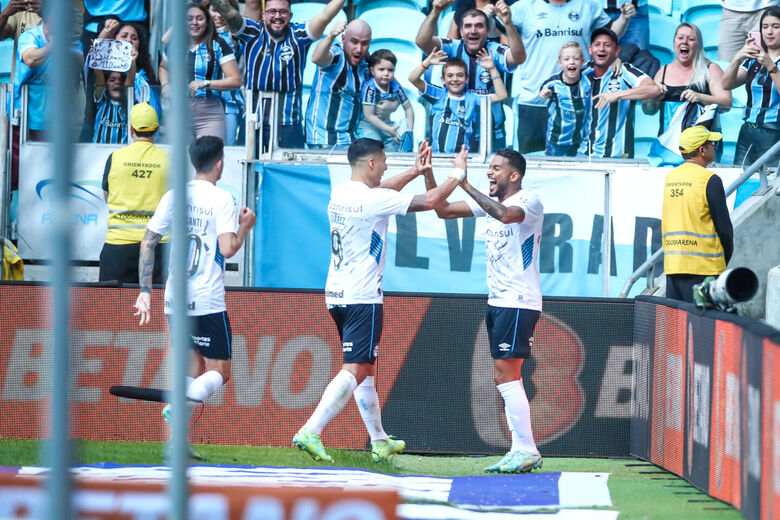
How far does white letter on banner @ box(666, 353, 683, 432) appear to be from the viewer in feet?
24.8

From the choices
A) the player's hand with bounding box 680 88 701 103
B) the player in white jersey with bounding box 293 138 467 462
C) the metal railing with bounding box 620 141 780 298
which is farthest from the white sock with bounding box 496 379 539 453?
the player's hand with bounding box 680 88 701 103

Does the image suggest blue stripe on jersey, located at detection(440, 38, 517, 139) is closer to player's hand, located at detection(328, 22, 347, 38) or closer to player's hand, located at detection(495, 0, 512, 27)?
player's hand, located at detection(495, 0, 512, 27)

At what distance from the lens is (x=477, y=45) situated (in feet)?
41.0

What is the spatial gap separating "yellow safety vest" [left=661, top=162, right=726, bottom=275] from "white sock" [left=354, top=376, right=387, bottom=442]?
111 inches

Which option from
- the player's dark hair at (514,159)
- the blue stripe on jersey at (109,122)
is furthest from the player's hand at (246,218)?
the blue stripe on jersey at (109,122)

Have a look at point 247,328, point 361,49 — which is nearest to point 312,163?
point 361,49

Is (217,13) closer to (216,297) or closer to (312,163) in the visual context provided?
(312,163)

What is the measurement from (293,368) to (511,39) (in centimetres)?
540

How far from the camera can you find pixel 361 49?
485 inches

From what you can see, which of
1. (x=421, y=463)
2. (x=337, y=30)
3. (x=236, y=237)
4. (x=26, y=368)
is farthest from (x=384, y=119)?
→ (x=26, y=368)

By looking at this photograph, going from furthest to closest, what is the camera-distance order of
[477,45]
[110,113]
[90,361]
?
[477,45] < [110,113] < [90,361]

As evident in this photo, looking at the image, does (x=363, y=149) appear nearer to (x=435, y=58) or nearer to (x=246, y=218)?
(x=246, y=218)

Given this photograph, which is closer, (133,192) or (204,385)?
(204,385)

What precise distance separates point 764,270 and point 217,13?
6.79 meters
